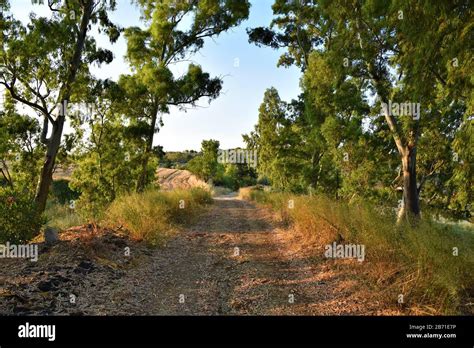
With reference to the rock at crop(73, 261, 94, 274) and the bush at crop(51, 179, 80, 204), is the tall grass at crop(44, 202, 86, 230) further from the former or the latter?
the bush at crop(51, 179, 80, 204)

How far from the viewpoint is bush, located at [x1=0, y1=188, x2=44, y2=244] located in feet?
24.1

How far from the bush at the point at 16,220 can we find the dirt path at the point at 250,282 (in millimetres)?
2695

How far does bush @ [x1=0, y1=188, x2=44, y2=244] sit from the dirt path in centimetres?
269

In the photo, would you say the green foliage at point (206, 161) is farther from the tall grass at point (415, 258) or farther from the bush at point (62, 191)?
the tall grass at point (415, 258)

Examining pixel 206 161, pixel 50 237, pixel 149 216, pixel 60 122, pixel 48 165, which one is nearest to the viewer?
pixel 50 237

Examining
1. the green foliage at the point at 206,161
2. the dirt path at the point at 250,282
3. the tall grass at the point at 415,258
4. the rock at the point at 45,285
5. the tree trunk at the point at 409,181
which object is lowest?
the dirt path at the point at 250,282

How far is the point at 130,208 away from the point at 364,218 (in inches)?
244

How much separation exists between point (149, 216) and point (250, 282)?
209 inches

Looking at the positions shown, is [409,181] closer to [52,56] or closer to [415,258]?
[415,258]

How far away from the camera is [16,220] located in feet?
24.6

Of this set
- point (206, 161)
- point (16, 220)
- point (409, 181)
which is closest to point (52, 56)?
point (16, 220)

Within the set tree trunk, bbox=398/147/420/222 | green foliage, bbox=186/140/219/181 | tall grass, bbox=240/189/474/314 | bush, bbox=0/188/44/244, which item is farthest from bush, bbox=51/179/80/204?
tall grass, bbox=240/189/474/314

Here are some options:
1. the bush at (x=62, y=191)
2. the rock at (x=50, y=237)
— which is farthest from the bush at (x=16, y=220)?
the bush at (x=62, y=191)

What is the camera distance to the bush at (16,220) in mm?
7336
